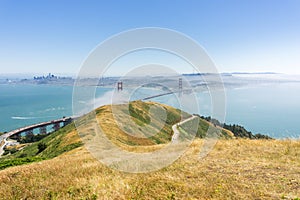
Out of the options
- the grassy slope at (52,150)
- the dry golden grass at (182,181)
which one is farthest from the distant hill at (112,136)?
the dry golden grass at (182,181)

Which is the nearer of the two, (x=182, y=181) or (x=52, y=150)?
(x=182, y=181)

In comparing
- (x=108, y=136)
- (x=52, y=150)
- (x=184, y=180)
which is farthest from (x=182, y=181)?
(x=52, y=150)

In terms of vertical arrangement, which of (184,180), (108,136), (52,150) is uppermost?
(184,180)

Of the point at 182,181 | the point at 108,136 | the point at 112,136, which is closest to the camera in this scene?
the point at 182,181

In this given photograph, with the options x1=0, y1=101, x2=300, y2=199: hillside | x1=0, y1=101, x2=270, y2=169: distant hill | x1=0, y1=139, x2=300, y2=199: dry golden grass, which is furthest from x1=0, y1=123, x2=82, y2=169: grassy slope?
x1=0, y1=101, x2=300, y2=199: hillside

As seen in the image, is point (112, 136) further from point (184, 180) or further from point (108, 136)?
point (184, 180)

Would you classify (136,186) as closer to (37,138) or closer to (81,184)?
(81,184)

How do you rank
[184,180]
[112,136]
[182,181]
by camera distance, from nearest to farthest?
[182,181] → [184,180] → [112,136]

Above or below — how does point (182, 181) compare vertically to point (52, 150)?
above

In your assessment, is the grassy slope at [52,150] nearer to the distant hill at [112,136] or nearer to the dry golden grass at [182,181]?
the distant hill at [112,136]
